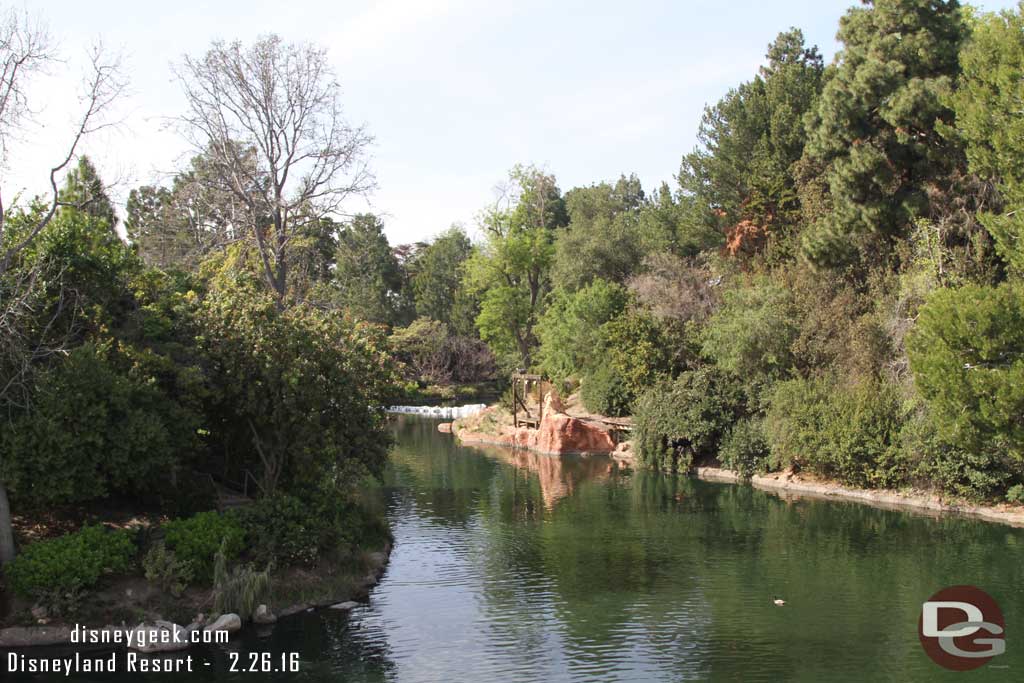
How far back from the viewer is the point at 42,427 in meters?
15.8

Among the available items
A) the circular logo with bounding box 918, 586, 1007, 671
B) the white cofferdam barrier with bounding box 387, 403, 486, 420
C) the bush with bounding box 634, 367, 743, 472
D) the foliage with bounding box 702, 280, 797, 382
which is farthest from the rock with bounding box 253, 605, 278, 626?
the white cofferdam barrier with bounding box 387, 403, 486, 420

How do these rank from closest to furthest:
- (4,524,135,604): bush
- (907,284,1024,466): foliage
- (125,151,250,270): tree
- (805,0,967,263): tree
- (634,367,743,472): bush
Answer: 1. (4,524,135,604): bush
2. (907,284,1024,466): foliage
3. (125,151,250,270): tree
4. (805,0,967,263): tree
5. (634,367,743,472): bush

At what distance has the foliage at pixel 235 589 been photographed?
16406 mm

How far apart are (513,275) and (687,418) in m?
29.2

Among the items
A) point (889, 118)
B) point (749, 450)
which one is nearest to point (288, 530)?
point (749, 450)

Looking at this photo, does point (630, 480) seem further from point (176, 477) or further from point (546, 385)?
point (176, 477)

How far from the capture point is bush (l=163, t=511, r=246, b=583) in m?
16.7

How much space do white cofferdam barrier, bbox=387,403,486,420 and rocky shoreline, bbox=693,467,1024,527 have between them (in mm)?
24547

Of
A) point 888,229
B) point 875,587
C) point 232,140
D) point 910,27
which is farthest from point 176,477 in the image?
point 910,27

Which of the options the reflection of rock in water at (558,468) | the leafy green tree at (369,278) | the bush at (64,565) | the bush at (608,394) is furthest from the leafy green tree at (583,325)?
the bush at (64,565)

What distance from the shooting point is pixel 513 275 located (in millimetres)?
63500

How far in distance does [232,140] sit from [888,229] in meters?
21.3

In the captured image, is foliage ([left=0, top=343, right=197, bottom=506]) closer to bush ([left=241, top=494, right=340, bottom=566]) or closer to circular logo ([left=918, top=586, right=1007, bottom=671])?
bush ([left=241, top=494, right=340, bottom=566])

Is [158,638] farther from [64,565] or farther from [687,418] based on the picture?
[687,418]
